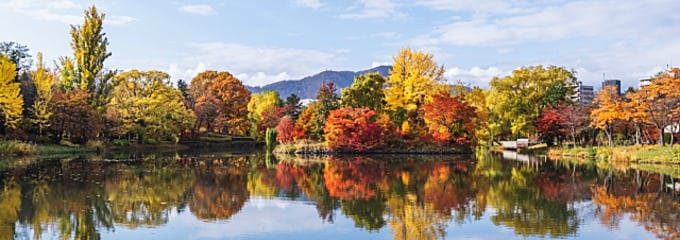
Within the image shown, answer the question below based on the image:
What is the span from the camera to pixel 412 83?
3550 centimetres

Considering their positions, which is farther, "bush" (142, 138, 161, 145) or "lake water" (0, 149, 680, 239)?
"bush" (142, 138, 161, 145)

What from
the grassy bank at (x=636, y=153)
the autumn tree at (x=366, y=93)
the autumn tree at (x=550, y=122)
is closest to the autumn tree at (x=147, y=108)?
the autumn tree at (x=366, y=93)

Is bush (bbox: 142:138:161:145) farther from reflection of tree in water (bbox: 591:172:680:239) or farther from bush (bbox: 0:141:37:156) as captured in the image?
reflection of tree in water (bbox: 591:172:680:239)

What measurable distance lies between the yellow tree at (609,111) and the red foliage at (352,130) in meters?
11.6

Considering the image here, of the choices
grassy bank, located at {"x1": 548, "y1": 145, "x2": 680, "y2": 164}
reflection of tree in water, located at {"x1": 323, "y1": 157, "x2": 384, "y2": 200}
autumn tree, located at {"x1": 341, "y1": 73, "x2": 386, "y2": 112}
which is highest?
autumn tree, located at {"x1": 341, "y1": 73, "x2": 386, "y2": 112}

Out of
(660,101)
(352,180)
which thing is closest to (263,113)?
(660,101)

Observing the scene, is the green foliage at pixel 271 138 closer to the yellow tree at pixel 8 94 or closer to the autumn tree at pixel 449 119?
the autumn tree at pixel 449 119

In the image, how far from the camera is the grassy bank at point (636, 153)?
25.3m

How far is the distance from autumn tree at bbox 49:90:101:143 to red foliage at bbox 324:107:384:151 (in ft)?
47.9

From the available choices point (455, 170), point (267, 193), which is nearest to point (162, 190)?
point (267, 193)

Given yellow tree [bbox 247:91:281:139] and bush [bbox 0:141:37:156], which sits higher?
yellow tree [bbox 247:91:281:139]

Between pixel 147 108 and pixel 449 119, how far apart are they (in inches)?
843

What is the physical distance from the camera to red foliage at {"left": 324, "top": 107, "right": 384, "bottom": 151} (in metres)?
33.2

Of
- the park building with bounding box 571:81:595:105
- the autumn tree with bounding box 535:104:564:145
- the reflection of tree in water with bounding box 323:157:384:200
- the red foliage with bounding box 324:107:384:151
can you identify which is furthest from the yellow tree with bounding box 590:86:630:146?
the reflection of tree in water with bounding box 323:157:384:200
